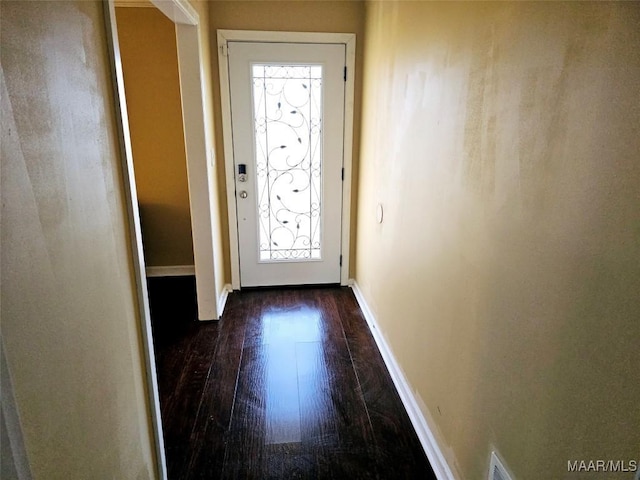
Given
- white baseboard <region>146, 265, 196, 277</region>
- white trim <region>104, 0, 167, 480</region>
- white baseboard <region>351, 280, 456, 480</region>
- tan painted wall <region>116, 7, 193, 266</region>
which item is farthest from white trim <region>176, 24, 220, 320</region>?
white trim <region>104, 0, 167, 480</region>

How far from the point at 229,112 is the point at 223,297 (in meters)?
1.45

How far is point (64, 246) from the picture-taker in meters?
0.84

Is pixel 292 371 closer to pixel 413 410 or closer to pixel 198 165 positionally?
pixel 413 410

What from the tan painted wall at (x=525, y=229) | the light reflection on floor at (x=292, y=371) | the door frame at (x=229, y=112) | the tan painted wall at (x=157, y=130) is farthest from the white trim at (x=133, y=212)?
the tan painted wall at (x=157, y=130)

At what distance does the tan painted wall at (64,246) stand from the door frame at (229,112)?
2.01 meters

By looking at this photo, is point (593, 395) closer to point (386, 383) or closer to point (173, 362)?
point (386, 383)

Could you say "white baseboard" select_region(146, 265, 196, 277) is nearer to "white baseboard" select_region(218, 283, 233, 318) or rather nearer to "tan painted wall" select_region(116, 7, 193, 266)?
"tan painted wall" select_region(116, 7, 193, 266)

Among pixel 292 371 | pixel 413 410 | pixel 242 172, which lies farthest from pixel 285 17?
pixel 413 410

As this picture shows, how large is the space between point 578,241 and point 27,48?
117cm

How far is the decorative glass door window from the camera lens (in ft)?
9.84

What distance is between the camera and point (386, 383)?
2.22 m

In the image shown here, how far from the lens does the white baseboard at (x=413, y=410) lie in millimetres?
1624

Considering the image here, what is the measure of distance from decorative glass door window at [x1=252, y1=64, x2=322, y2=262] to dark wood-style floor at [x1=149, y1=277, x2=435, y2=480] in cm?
58

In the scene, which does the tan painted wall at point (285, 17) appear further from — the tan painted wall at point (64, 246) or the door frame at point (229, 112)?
the tan painted wall at point (64, 246)
